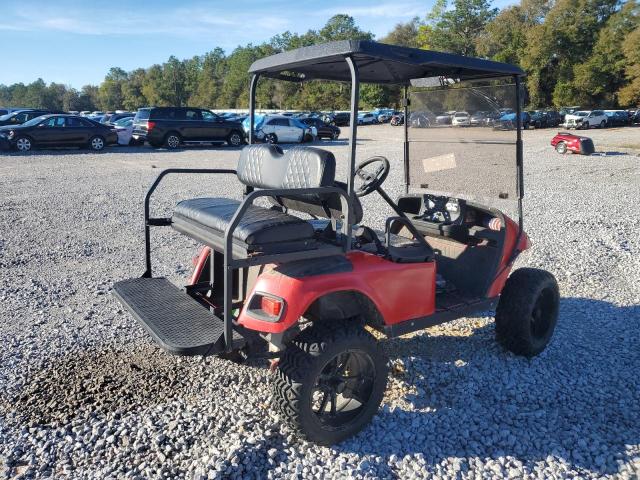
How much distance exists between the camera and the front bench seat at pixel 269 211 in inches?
113

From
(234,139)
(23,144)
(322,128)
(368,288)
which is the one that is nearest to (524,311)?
(368,288)

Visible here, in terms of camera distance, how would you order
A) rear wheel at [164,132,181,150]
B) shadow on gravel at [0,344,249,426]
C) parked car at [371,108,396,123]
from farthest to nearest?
1. parked car at [371,108,396,123]
2. rear wheel at [164,132,181,150]
3. shadow on gravel at [0,344,249,426]

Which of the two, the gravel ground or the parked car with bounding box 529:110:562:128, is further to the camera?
the parked car with bounding box 529:110:562:128

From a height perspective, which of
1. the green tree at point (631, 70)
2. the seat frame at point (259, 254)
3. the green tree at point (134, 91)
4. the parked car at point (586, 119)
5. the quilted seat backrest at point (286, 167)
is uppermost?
the green tree at point (134, 91)

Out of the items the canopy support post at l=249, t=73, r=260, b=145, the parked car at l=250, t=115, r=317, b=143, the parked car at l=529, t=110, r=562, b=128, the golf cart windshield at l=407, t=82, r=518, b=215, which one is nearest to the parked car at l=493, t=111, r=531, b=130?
the golf cart windshield at l=407, t=82, r=518, b=215

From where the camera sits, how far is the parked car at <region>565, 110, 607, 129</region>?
3854cm

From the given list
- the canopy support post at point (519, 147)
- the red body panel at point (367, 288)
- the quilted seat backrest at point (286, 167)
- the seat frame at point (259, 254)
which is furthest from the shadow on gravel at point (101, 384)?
the canopy support post at point (519, 147)

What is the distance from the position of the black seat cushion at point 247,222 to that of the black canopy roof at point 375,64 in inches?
37.6

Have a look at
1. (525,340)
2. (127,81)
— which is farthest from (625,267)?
(127,81)

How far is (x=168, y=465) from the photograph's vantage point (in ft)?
9.25

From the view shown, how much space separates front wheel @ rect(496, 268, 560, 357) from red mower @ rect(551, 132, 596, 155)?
1781cm

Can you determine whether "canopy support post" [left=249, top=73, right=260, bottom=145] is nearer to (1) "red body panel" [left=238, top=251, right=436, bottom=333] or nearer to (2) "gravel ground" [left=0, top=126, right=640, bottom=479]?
(1) "red body panel" [left=238, top=251, right=436, bottom=333]

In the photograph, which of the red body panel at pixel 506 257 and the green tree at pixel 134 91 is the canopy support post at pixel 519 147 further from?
the green tree at pixel 134 91

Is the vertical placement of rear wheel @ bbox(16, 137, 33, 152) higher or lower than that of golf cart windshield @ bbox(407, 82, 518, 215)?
higher
